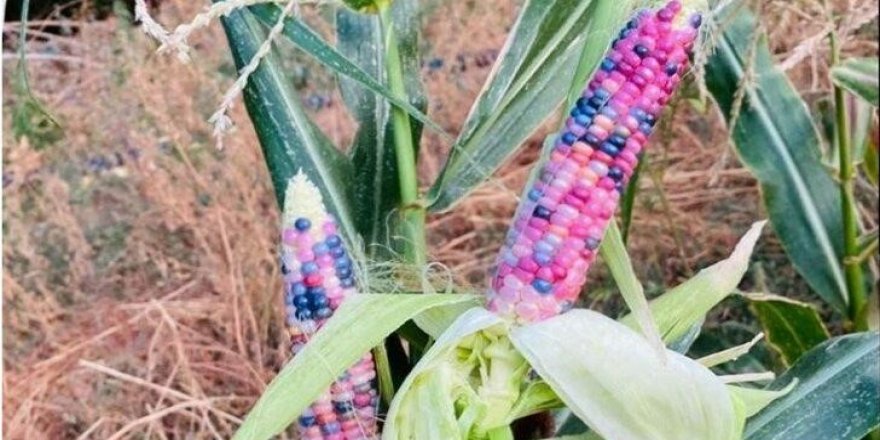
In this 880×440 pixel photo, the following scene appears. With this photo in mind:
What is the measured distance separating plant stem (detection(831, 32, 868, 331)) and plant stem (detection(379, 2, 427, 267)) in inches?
16.1

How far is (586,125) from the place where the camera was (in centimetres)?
40

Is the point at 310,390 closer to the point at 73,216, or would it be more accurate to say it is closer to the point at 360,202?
the point at 360,202

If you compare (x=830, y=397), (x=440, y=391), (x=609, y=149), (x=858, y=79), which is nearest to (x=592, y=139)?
(x=609, y=149)

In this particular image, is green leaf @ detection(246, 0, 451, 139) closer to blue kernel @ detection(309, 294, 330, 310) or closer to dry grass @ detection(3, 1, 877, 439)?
blue kernel @ detection(309, 294, 330, 310)

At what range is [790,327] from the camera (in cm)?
81

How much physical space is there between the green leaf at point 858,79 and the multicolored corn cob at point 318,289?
50cm

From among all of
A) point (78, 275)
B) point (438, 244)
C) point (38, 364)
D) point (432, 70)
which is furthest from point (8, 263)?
point (432, 70)

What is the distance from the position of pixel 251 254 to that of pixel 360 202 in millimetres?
560

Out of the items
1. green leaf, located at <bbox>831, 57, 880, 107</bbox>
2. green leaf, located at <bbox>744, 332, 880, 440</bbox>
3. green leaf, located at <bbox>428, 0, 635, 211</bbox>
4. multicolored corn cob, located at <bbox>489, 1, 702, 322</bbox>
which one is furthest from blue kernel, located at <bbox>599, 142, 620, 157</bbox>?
green leaf, located at <bbox>831, 57, 880, 107</bbox>

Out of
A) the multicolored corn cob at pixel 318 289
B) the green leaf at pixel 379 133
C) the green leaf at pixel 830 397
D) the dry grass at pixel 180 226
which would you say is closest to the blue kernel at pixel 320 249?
the multicolored corn cob at pixel 318 289

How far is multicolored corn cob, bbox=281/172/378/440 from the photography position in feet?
1.39

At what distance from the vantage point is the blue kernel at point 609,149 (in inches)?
15.7

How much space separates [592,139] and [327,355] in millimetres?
131

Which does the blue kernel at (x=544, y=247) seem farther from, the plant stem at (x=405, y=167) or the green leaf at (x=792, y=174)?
the green leaf at (x=792, y=174)
